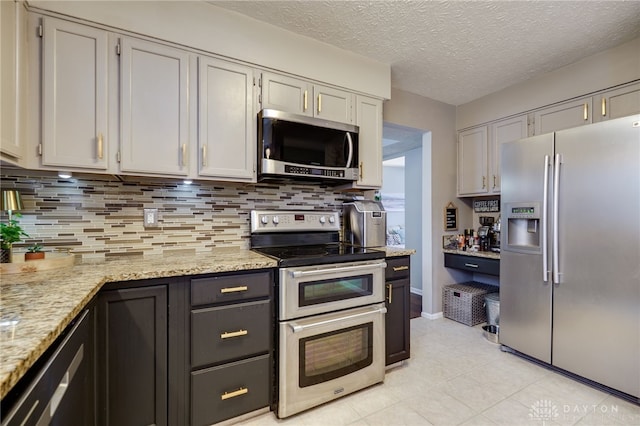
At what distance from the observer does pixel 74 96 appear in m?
1.52

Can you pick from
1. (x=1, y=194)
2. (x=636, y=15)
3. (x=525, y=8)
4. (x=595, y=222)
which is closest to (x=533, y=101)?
(x=636, y=15)

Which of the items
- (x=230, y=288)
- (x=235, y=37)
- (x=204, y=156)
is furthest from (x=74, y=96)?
(x=230, y=288)

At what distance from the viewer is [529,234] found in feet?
7.65

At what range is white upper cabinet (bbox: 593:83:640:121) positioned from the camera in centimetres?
220

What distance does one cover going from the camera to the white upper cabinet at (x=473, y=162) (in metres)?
3.19

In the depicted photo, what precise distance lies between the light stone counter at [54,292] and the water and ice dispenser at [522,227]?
1.98 meters

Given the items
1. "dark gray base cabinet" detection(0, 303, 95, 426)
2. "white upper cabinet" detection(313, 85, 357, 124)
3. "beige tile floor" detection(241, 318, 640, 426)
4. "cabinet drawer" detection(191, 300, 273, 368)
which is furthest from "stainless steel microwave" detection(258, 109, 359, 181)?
"beige tile floor" detection(241, 318, 640, 426)

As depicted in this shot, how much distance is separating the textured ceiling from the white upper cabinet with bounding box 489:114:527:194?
1.57 feet

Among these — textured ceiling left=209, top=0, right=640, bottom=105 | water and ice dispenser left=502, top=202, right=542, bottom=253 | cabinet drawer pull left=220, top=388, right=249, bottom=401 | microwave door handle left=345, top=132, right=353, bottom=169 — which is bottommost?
cabinet drawer pull left=220, top=388, right=249, bottom=401

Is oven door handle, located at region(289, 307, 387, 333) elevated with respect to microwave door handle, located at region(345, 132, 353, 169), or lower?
lower

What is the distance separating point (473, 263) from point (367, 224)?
1.47 metres

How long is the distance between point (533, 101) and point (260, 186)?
2717 millimetres

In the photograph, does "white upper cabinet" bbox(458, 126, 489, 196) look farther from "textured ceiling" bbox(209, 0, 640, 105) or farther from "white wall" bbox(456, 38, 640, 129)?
"textured ceiling" bbox(209, 0, 640, 105)

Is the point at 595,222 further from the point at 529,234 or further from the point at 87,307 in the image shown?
the point at 87,307
